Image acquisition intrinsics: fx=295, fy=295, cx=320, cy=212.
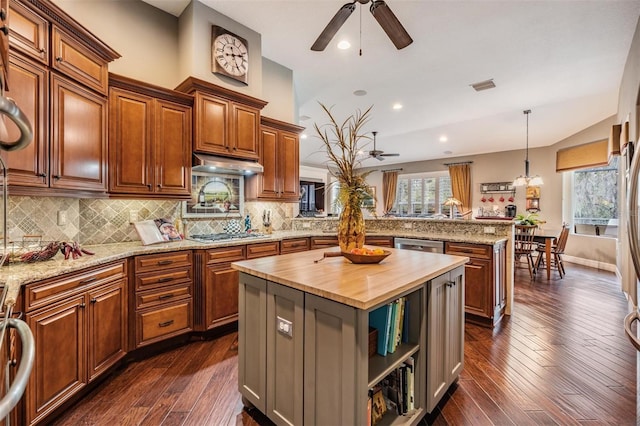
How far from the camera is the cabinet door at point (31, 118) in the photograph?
1723 millimetres

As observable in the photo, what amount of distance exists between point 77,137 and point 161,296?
1404mm

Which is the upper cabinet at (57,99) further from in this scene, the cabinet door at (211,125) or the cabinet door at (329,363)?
the cabinet door at (329,363)

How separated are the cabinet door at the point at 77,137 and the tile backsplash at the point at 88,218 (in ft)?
1.35

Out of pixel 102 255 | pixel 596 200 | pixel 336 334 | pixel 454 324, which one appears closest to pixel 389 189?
pixel 596 200

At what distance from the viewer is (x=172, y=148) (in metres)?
2.90

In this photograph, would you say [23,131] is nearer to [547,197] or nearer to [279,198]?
[279,198]

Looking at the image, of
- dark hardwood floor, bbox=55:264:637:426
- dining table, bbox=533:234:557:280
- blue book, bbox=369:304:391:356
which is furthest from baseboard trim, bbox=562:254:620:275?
blue book, bbox=369:304:391:356

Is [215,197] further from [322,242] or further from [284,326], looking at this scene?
[284,326]

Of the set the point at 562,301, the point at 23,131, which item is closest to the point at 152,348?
the point at 23,131

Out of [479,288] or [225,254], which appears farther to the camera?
[479,288]

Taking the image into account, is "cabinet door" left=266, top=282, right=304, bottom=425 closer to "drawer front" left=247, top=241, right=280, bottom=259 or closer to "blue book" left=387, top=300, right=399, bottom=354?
"blue book" left=387, top=300, right=399, bottom=354

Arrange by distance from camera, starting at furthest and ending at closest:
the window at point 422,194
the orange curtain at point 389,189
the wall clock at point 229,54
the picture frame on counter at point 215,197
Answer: the orange curtain at point 389,189 → the window at point 422,194 → the picture frame on counter at point 215,197 → the wall clock at point 229,54

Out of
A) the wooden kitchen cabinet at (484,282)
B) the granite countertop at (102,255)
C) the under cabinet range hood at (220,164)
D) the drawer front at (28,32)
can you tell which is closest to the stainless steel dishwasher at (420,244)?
the granite countertop at (102,255)

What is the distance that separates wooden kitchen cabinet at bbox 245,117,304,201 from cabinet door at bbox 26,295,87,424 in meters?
2.18
